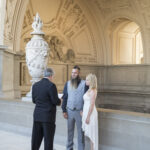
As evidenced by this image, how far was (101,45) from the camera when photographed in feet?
55.0

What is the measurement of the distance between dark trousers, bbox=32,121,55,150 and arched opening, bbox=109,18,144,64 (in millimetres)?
12223

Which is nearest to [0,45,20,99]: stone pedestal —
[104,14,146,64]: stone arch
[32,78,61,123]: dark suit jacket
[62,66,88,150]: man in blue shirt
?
[62,66,88,150]: man in blue shirt

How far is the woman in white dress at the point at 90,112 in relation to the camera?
4.80 m

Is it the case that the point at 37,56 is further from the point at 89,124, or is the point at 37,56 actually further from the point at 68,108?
the point at 89,124

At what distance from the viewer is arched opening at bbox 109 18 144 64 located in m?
16.6

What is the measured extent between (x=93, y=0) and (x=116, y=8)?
4.33ft

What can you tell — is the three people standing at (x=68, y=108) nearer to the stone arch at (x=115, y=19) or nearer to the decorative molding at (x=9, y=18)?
the decorative molding at (x=9, y=18)

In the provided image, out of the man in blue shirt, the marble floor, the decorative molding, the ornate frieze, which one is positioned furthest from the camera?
the ornate frieze

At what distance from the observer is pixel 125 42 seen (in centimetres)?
1738

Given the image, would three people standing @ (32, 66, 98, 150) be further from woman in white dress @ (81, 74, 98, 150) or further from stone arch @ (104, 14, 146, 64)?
stone arch @ (104, 14, 146, 64)

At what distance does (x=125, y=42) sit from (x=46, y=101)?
13.3 m

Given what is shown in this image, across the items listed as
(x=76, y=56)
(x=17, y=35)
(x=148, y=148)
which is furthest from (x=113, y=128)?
(x=76, y=56)

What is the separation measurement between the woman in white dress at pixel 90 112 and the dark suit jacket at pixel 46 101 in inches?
19.5

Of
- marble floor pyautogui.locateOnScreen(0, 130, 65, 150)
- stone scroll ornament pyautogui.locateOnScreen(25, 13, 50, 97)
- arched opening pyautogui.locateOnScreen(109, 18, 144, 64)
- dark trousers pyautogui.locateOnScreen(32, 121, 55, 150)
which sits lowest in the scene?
marble floor pyautogui.locateOnScreen(0, 130, 65, 150)
